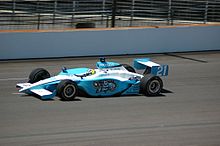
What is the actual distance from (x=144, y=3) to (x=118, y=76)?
49.3 feet

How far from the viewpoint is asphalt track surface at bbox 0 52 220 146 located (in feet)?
34.8

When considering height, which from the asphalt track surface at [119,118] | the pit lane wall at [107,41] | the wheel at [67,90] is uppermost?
the pit lane wall at [107,41]

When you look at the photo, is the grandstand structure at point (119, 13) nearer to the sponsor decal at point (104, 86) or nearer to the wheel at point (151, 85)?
the wheel at point (151, 85)

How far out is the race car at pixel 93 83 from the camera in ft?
43.9

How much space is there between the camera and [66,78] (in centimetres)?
1362

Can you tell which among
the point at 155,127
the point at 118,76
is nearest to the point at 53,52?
the point at 118,76

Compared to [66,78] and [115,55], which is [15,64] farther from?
[66,78]


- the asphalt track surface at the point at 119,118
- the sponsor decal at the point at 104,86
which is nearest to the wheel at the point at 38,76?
the asphalt track surface at the point at 119,118

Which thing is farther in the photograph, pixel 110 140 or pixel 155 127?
pixel 155 127

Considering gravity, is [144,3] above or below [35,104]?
above

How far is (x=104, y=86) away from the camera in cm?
1385

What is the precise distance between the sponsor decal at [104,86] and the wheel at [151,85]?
63cm

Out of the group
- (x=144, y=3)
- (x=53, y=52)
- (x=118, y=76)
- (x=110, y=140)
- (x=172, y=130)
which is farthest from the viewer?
(x=144, y=3)

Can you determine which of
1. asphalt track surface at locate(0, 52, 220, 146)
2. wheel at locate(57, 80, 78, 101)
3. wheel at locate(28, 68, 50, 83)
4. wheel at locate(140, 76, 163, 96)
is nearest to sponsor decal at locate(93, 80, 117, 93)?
asphalt track surface at locate(0, 52, 220, 146)
